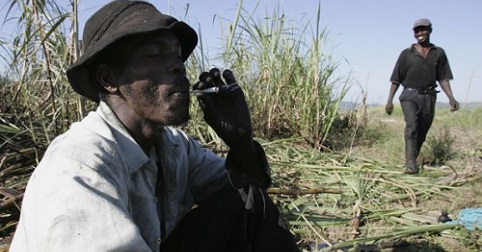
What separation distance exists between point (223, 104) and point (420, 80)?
4.25 m

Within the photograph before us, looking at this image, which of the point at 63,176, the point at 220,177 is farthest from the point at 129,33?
the point at 220,177

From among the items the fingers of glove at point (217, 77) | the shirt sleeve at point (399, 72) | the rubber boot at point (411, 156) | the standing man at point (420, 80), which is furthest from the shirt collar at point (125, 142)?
the shirt sleeve at point (399, 72)

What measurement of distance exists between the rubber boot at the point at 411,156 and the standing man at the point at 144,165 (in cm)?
329

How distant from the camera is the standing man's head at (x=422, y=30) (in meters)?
5.38

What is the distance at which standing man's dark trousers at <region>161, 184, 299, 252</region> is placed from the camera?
1768 millimetres

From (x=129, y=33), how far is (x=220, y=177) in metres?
0.80

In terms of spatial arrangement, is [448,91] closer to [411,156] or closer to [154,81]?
[411,156]

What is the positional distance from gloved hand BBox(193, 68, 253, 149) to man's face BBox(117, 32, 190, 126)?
0.46ft

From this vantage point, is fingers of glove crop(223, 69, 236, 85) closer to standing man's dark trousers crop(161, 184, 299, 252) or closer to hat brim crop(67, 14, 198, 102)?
hat brim crop(67, 14, 198, 102)

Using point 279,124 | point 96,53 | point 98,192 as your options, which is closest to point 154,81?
point 96,53

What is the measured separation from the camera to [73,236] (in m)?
1.06

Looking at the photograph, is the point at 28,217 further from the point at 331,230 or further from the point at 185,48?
the point at 331,230

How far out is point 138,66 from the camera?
4.93ft

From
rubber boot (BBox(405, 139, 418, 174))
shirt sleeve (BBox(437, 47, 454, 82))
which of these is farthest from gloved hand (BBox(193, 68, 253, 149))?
shirt sleeve (BBox(437, 47, 454, 82))
